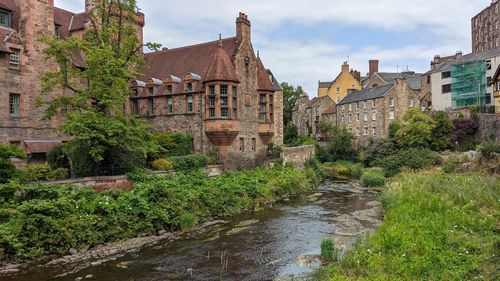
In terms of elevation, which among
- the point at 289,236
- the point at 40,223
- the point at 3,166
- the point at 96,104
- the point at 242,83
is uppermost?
the point at 242,83

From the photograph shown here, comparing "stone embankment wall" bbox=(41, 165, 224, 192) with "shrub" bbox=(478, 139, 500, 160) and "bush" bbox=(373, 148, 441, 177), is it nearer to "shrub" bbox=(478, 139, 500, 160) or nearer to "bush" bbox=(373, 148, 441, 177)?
"bush" bbox=(373, 148, 441, 177)

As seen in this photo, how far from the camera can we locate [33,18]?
26781mm

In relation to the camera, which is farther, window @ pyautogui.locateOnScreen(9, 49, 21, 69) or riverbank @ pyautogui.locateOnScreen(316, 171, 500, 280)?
window @ pyautogui.locateOnScreen(9, 49, 21, 69)

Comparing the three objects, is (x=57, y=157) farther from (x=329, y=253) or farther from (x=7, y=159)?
(x=329, y=253)

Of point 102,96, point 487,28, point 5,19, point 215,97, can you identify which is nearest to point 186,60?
point 215,97

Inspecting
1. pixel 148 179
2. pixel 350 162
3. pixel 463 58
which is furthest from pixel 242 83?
pixel 463 58

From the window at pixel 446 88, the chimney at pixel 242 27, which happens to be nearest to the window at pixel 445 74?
the window at pixel 446 88

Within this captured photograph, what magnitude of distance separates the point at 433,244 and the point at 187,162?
19583 millimetres

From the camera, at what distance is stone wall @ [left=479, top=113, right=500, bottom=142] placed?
45.8m

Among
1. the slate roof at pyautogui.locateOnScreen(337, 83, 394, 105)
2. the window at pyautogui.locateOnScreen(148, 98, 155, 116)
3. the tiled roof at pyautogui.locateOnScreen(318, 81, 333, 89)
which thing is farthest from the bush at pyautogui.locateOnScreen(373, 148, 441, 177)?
the tiled roof at pyautogui.locateOnScreen(318, 81, 333, 89)

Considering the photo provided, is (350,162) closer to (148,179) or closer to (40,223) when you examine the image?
(148,179)

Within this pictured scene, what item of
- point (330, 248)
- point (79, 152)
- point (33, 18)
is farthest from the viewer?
point (33, 18)

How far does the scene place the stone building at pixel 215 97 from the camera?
32.7 meters

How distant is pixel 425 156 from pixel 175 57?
27.3 meters
